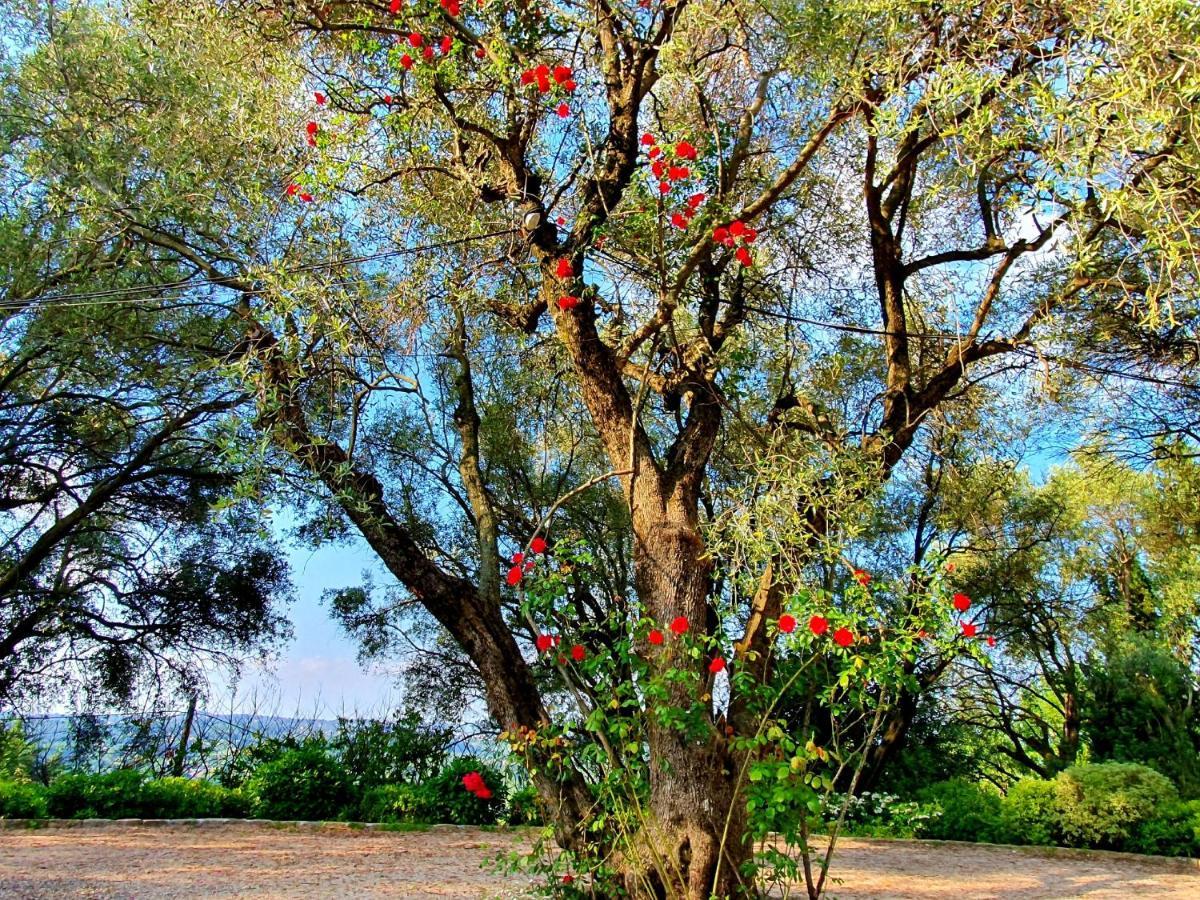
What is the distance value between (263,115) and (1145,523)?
40.0 feet

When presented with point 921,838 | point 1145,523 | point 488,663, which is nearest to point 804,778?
point 488,663

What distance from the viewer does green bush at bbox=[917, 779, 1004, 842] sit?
823 cm

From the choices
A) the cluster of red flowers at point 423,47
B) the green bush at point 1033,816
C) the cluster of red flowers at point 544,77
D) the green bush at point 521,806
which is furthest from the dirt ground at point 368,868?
the cluster of red flowers at point 423,47

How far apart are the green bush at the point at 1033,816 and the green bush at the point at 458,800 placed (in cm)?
516

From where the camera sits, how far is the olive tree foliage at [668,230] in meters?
3.64

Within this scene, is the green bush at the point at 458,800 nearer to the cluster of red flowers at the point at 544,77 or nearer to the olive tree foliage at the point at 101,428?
the olive tree foliage at the point at 101,428

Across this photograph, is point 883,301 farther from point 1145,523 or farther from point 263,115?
point 1145,523

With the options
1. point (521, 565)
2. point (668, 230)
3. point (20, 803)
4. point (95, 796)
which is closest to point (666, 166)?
point (668, 230)

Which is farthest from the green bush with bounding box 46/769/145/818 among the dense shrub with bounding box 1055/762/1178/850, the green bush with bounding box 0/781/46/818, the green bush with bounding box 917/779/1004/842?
the dense shrub with bounding box 1055/762/1178/850

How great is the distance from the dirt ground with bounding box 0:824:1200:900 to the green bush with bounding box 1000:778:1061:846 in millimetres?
425

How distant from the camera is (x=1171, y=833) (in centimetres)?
772

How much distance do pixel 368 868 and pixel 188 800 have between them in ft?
9.98

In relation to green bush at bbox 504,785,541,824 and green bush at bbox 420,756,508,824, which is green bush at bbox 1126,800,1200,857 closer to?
green bush at bbox 504,785,541,824

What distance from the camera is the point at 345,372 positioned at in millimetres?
4734
